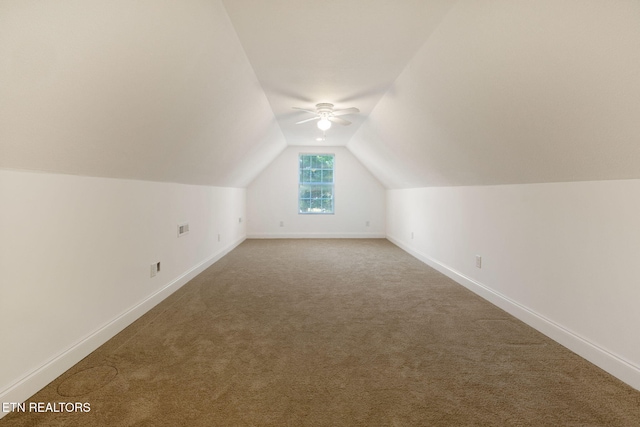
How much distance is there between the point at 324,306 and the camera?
3.07 m

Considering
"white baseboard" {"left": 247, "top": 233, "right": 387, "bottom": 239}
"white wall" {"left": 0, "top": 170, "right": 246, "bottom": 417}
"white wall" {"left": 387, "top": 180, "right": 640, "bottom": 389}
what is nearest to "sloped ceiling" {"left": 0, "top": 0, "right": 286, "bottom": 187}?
"white wall" {"left": 0, "top": 170, "right": 246, "bottom": 417}

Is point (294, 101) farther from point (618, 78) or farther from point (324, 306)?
point (618, 78)

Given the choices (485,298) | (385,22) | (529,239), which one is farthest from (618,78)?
(485,298)

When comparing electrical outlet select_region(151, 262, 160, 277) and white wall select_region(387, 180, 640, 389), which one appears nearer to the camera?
white wall select_region(387, 180, 640, 389)

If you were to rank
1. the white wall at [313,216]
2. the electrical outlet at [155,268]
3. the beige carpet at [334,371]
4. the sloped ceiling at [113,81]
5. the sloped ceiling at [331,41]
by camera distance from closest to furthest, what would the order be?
the sloped ceiling at [113,81]
the beige carpet at [334,371]
the sloped ceiling at [331,41]
the electrical outlet at [155,268]
the white wall at [313,216]

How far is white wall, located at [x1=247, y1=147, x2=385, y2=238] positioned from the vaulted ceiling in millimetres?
4246

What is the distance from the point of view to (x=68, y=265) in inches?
76.8

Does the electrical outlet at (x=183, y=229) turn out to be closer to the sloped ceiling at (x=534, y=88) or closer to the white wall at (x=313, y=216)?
the sloped ceiling at (x=534, y=88)

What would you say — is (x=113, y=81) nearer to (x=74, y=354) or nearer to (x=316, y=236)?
(x=74, y=354)

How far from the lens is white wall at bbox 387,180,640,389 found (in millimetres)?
1857

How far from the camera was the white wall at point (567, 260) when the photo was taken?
1.86 m

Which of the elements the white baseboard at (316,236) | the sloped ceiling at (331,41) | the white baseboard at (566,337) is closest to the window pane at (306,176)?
→ the white baseboard at (316,236)

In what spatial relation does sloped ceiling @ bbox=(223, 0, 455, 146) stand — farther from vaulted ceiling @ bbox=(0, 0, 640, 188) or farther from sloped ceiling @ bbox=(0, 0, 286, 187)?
sloped ceiling @ bbox=(0, 0, 286, 187)

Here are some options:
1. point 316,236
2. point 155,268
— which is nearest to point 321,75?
point 155,268
